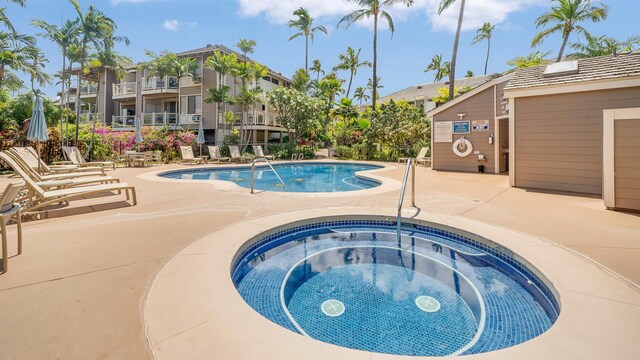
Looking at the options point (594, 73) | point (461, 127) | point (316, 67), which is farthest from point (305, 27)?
point (594, 73)

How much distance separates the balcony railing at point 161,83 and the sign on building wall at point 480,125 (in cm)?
2389

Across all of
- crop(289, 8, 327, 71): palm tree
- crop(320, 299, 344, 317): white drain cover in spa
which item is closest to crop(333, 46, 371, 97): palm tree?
crop(289, 8, 327, 71): palm tree

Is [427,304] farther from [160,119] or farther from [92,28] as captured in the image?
[160,119]

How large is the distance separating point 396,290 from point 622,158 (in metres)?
5.78

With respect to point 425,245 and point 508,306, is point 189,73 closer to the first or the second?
point 425,245

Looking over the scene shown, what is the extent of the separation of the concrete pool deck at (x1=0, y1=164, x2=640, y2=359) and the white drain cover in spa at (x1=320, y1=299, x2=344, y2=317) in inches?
37.9

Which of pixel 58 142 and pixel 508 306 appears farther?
pixel 58 142

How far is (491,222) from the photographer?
4930mm

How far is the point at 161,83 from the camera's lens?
25.5 metres

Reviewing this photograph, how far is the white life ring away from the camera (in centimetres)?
1277

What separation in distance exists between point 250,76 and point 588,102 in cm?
1931

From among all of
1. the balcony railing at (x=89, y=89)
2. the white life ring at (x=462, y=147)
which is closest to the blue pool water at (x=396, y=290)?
the white life ring at (x=462, y=147)

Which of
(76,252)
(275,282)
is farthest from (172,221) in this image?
(275,282)

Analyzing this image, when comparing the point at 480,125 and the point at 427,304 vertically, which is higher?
the point at 480,125
